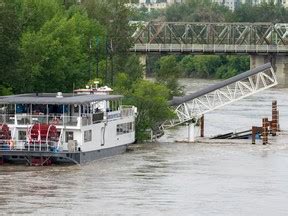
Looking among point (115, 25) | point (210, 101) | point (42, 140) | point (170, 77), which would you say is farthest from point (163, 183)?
point (170, 77)

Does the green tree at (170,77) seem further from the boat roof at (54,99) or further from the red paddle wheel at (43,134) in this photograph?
the red paddle wheel at (43,134)

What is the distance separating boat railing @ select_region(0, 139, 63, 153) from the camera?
253 feet

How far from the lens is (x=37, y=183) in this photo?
70875 millimetres

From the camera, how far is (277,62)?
6939 inches

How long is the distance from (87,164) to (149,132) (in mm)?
15306

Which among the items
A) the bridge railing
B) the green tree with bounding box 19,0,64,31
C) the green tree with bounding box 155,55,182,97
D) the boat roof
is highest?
the green tree with bounding box 19,0,64,31

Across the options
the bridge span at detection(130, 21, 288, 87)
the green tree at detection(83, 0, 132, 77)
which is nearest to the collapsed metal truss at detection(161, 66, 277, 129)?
the green tree at detection(83, 0, 132, 77)

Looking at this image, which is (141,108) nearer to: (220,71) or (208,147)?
(208,147)

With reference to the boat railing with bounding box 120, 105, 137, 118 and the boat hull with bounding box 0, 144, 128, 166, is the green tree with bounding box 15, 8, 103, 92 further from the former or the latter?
the boat hull with bounding box 0, 144, 128, 166

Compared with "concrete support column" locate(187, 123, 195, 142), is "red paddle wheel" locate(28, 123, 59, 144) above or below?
above

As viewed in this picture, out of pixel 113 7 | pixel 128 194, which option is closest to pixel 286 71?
pixel 113 7

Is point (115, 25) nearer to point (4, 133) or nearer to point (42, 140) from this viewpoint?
point (4, 133)

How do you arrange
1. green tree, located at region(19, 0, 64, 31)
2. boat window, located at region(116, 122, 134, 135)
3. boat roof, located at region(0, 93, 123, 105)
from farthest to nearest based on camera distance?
green tree, located at region(19, 0, 64, 31), boat window, located at region(116, 122, 134, 135), boat roof, located at region(0, 93, 123, 105)

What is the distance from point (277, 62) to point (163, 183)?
10523 centimetres
